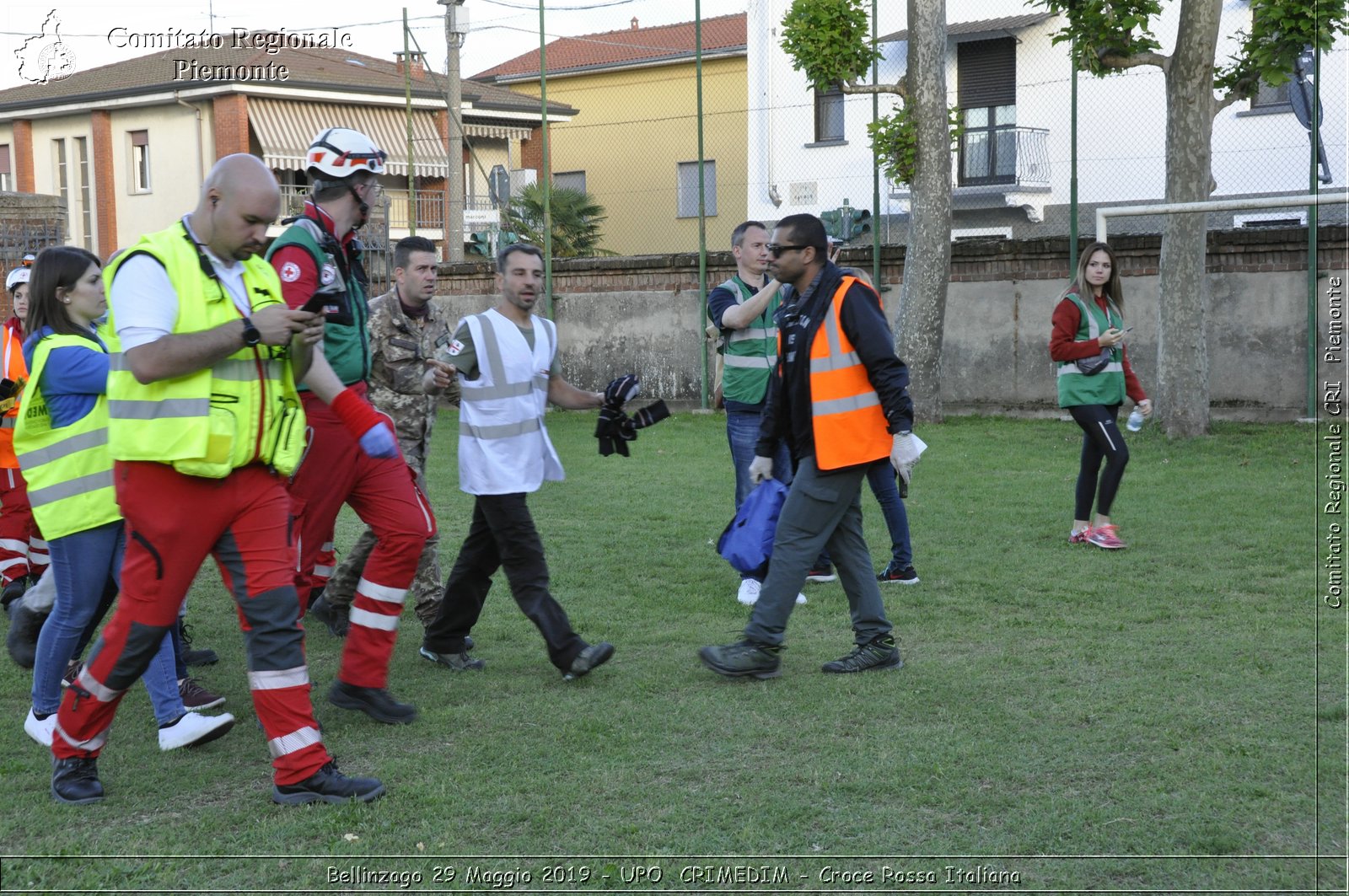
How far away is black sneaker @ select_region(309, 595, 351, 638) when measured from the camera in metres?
6.75

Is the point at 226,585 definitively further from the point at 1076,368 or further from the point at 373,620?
the point at 1076,368

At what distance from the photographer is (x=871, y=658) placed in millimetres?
5879

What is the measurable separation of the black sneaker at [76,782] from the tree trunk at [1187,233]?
11336mm

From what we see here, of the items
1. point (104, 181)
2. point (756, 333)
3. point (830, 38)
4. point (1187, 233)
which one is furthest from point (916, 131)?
point (104, 181)

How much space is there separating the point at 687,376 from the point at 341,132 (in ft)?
41.4

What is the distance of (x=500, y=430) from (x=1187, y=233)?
9564 mm

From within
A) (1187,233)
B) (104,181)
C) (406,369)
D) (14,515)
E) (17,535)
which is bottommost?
(17,535)

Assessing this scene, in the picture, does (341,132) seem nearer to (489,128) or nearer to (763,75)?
(763,75)

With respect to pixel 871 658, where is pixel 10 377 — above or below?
above

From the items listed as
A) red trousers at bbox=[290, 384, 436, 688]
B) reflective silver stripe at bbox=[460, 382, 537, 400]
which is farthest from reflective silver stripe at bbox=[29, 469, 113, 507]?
reflective silver stripe at bbox=[460, 382, 537, 400]

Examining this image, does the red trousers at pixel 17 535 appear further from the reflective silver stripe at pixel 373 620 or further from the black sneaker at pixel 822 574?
the black sneaker at pixel 822 574

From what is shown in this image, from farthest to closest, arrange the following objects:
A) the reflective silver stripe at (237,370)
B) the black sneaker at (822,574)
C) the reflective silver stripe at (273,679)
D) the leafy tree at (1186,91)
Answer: the leafy tree at (1186,91)
the black sneaker at (822,574)
the reflective silver stripe at (273,679)
the reflective silver stripe at (237,370)

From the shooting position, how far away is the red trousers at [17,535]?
25.1 feet

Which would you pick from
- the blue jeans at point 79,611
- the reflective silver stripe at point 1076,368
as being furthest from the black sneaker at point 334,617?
the reflective silver stripe at point 1076,368
